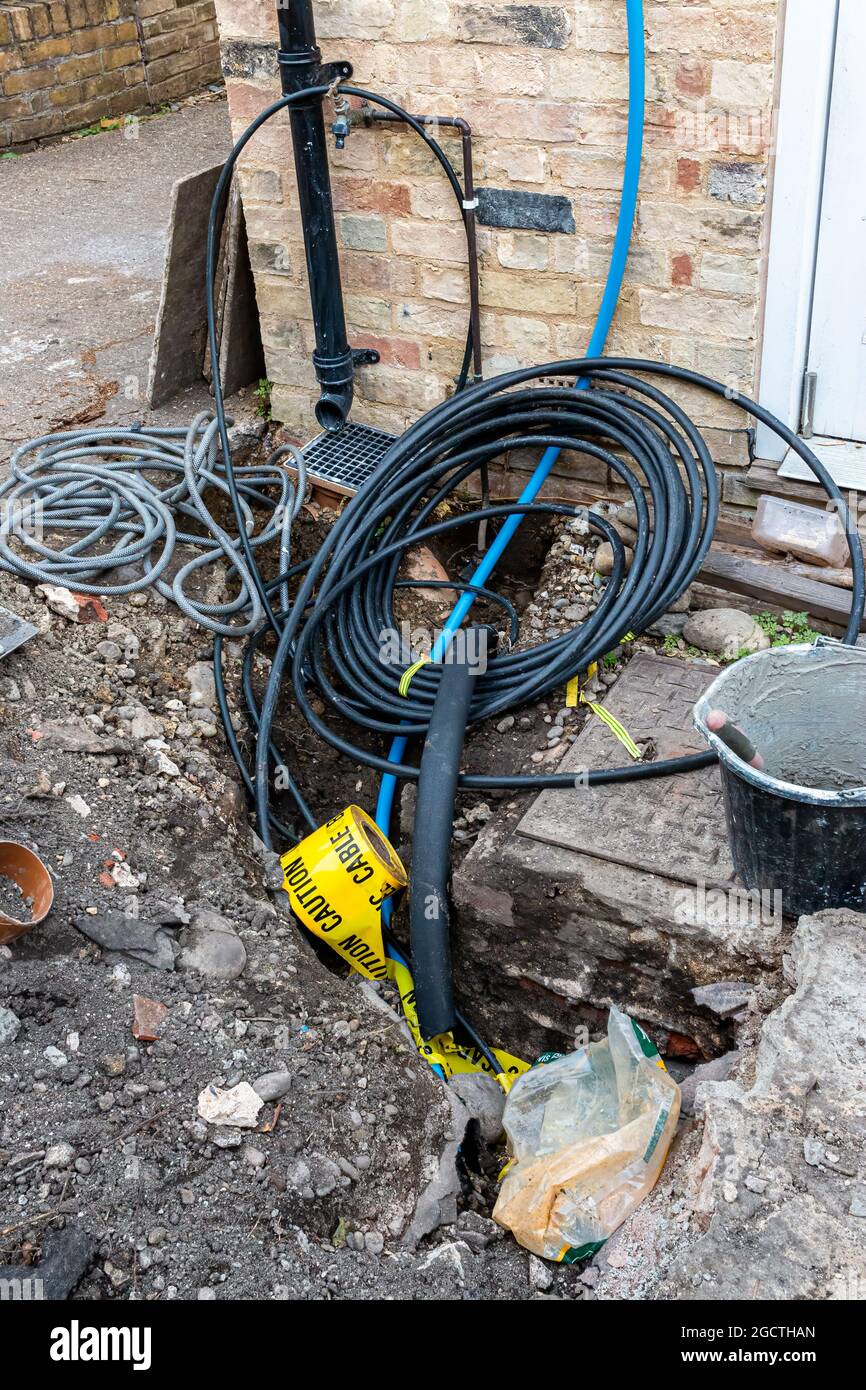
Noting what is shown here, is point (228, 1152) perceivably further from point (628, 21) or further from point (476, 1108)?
point (628, 21)

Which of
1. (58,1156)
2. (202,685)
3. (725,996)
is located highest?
(58,1156)

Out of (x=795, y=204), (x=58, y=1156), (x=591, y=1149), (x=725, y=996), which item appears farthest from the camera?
(x=795, y=204)

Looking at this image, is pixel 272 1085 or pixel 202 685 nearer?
pixel 272 1085

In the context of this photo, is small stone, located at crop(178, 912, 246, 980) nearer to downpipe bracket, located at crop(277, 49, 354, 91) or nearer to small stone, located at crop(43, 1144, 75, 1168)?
small stone, located at crop(43, 1144, 75, 1168)

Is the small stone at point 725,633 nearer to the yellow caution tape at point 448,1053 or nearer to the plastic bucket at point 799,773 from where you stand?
the plastic bucket at point 799,773

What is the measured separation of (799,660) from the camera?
116 inches

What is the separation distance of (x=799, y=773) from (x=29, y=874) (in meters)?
2.01

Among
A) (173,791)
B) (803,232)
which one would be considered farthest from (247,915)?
(803,232)

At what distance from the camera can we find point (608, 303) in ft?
12.6

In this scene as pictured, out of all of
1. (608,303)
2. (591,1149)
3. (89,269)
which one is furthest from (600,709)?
(89,269)

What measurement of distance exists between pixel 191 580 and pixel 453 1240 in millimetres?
2544

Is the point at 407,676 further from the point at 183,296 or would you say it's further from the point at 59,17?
the point at 59,17

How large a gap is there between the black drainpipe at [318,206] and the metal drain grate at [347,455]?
0.07 metres

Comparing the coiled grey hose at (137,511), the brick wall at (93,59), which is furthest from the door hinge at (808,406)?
the brick wall at (93,59)
